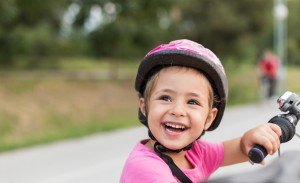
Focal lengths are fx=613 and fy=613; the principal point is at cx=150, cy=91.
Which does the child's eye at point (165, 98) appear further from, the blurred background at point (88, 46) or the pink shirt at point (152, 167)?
the blurred background at point (88, 46)

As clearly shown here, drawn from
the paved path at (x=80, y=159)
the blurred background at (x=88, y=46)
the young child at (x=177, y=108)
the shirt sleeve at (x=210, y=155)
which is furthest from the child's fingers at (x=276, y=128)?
the blurred background at (x=88, y=46)

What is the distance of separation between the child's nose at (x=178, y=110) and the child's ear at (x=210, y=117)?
7.3 inches

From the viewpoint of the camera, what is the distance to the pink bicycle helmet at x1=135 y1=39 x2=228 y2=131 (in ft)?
5.81

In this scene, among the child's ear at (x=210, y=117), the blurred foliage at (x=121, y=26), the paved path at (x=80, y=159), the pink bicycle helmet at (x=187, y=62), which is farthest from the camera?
the blurred foliage at (x=121, y=26)

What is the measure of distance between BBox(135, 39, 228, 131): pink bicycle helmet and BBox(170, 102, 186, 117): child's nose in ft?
0.40

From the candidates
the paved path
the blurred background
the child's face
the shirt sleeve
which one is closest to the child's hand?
the child's face

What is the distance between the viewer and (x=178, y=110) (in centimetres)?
172

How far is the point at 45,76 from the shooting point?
787 inches

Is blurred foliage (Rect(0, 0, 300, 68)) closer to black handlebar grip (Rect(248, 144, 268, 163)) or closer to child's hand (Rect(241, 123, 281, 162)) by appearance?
child's hand (Rect(241, 123, 281, 162))

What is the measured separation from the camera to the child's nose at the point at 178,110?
1.72 meters

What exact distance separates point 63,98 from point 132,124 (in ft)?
15.6

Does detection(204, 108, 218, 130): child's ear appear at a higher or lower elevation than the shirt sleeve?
higher

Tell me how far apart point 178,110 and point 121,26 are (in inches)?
716

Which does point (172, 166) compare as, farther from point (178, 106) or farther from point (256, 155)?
point (256, 155)
